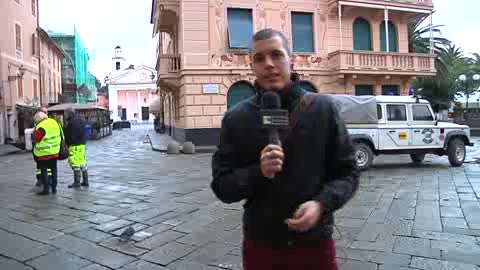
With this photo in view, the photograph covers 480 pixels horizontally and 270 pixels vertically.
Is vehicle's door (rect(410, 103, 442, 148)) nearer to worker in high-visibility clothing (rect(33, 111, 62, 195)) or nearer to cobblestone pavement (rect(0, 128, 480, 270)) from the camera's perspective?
cobblestone pavement (rect(0, 128, 480, 270))

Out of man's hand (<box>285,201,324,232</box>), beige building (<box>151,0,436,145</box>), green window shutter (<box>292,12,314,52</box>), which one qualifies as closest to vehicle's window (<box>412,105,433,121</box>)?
beige building (<box>151,0,436,145</box>)

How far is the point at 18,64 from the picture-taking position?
3175cm

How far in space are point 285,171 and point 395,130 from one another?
11.1 metres

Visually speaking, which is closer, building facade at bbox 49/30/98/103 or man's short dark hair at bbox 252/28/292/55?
man's short dark hair at bbox 252/28/292/55

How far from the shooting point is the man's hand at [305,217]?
1.87 meters

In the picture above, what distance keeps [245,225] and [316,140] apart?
20.5 inches

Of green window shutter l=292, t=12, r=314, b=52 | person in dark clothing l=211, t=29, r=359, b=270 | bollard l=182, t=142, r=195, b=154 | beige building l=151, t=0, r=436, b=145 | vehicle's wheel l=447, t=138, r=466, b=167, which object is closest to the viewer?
person in dark clothing l=211, t=29, r=359, b=270

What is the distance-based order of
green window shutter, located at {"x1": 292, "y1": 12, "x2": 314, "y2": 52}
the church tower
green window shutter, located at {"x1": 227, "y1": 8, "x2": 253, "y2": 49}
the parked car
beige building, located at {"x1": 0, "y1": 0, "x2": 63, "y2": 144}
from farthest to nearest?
the church tower
beige building, located at {"x1": 0, "y1": 0, "x2": 63, "y2": 144}
green window shutter, located at {"x1": 292, "y1": 12, "x2": 314, "y2": 52}
green window shutter, located at {"x1": 227, "y1": 8, "x2": 253, "y2": 49}
the parked car

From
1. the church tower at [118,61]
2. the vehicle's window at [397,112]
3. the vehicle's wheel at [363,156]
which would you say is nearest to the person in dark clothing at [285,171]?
the vehicle's wheel at [363,156]

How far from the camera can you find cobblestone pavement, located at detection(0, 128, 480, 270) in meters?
4.79

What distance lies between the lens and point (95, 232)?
19.7 feet

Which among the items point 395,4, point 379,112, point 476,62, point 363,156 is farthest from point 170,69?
point 476,62

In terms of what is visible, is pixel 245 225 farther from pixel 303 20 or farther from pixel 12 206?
pixel 303 20

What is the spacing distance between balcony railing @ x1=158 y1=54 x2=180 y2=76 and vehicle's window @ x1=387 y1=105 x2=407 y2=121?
1258cm
